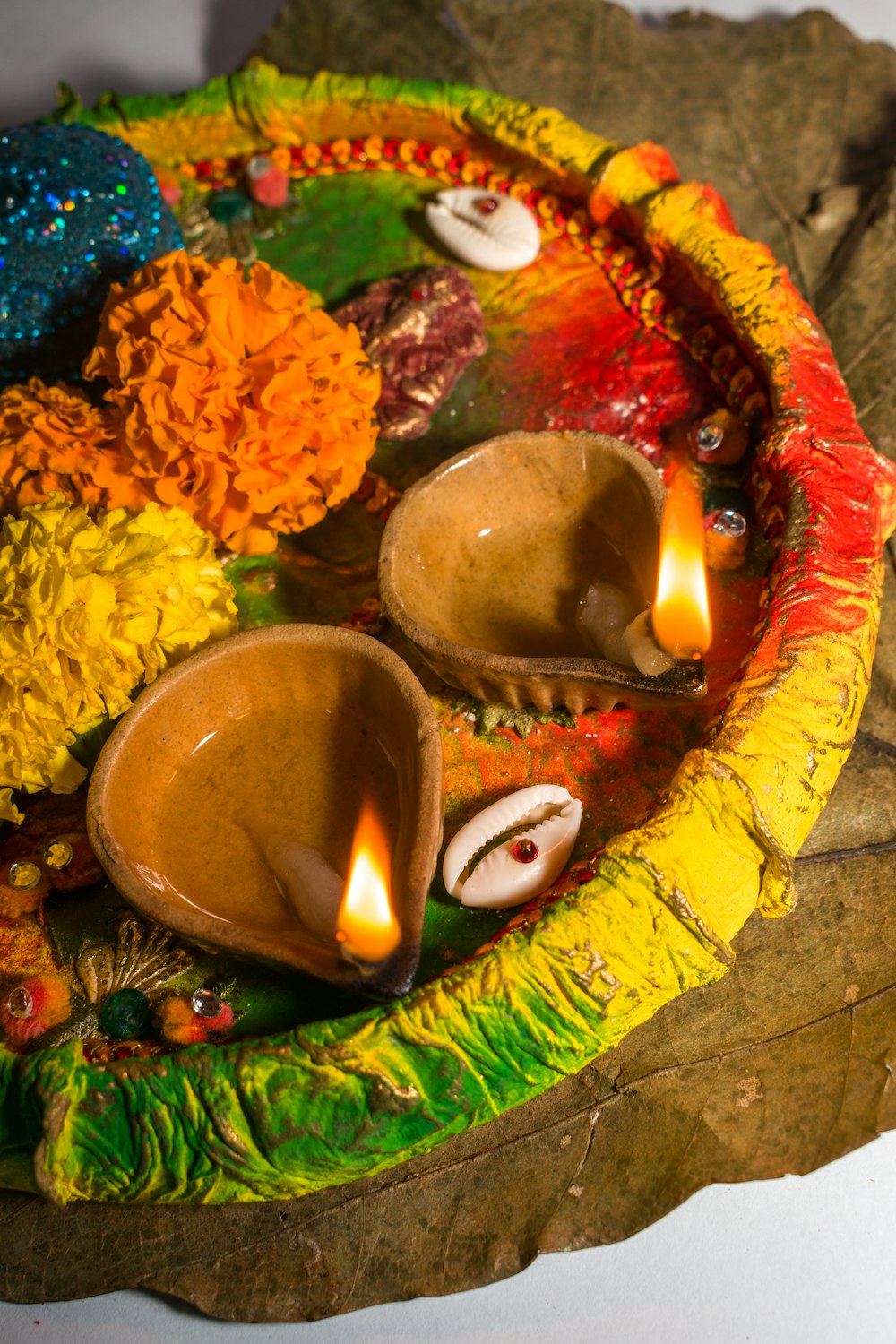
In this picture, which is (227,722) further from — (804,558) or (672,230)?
(672,230)

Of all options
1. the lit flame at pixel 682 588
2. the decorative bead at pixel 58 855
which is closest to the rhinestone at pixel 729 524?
the lit flame at pixel 682 588

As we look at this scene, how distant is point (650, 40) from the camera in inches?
93.3

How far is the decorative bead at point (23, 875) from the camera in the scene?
4.42ft

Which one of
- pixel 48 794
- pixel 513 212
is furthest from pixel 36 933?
pixel 513 212

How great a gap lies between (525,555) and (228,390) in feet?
1.32

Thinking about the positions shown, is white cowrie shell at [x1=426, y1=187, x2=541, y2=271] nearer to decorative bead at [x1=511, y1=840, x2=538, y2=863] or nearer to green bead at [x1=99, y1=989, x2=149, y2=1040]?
decorative bead at [x1=511, y1=840, x2=538, y2=863]

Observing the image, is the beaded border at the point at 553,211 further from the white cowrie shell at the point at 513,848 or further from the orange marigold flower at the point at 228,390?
the white cowrie shell at the point at 513,848

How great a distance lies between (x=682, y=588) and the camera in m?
1.29

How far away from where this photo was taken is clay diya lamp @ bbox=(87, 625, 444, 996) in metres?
1.15

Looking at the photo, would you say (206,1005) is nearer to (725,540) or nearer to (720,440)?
(725,540)

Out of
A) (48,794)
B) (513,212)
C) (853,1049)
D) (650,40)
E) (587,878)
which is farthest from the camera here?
(650,40)

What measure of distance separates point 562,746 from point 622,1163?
1.47ft

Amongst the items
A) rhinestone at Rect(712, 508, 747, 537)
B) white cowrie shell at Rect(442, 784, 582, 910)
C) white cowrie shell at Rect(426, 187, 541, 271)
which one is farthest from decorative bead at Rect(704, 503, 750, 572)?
white cowrie shell at Rect(426, 187, 541, 271)

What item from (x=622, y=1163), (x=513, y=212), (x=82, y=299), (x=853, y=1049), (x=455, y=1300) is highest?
(x=513, y=212)
